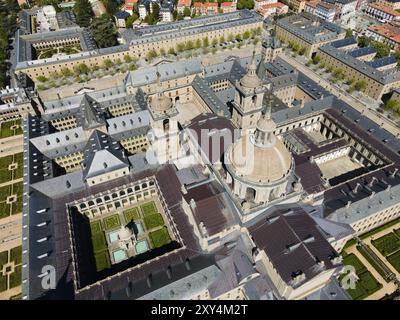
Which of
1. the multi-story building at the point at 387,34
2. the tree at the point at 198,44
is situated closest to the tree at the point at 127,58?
the tree at the point at 198,44

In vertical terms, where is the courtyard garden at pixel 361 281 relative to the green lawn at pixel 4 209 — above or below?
below

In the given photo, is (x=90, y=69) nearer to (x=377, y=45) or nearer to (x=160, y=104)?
(x=160, y=104)

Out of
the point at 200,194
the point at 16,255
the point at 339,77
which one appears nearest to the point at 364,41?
the point at 339,77

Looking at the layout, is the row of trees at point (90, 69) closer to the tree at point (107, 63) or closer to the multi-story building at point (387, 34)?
the tree at point (107, 63)

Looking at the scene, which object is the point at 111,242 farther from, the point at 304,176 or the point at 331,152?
the point at 331,152

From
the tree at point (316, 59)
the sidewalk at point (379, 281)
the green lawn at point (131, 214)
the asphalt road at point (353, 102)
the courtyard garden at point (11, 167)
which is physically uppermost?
the tree at point (316, 59)

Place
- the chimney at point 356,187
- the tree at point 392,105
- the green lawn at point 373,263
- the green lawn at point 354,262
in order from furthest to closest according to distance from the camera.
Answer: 1. the tree at point 392,105
2. the chimney at point 356,187
3. the green lawn at point 354,262
4. the green lawn at point 373,263

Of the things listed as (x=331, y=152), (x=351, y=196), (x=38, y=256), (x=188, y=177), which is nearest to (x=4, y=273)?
(x=38, y=256)

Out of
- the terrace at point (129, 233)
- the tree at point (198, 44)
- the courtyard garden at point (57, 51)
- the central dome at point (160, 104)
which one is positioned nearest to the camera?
the central dome at point (160, 104)
